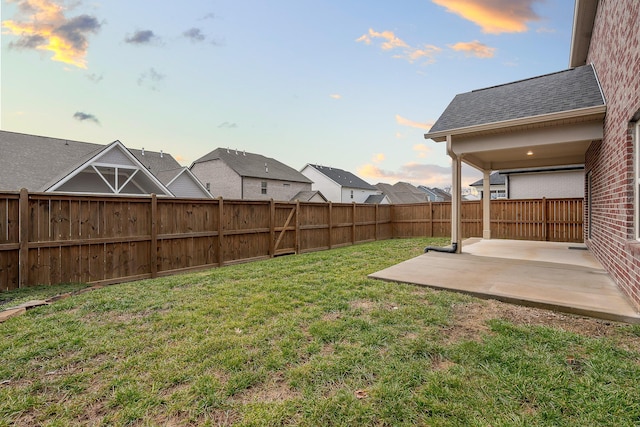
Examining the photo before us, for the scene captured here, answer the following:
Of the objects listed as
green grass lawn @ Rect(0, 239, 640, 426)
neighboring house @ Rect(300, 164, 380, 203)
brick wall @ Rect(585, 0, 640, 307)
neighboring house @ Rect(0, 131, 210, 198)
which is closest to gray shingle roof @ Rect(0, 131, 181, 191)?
neighboring house @ Rect(0, 131, 210, 198)

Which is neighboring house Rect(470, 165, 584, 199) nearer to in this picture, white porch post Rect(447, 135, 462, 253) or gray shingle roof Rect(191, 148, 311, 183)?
white porch post Rect(447, 135, 462, 253)

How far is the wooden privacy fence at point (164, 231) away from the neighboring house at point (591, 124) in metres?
2.85

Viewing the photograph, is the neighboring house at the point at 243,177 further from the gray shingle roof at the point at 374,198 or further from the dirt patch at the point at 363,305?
the dirt patch at the point at 363,305

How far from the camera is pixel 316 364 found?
2506 mm

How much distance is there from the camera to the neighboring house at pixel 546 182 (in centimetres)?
1391

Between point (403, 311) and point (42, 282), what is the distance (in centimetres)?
595

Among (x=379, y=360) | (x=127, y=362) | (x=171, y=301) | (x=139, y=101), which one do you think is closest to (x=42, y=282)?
(x=171, y=301)

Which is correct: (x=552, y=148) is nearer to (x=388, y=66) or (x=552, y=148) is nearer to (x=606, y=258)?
(x=606, y=258)

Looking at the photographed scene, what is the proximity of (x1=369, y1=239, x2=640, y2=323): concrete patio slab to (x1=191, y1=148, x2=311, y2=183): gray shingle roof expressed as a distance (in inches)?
822

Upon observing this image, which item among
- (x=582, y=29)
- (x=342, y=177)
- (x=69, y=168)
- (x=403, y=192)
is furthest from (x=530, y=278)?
(x=403, y=192)

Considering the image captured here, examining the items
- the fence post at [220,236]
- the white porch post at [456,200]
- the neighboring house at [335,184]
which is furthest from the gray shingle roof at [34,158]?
the neighboring house at [335,184]

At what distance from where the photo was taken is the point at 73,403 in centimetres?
207

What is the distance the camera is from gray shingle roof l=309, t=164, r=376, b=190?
34272mm

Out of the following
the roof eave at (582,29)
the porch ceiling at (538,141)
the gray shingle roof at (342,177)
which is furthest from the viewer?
the gray shingle roof at (342,177)
